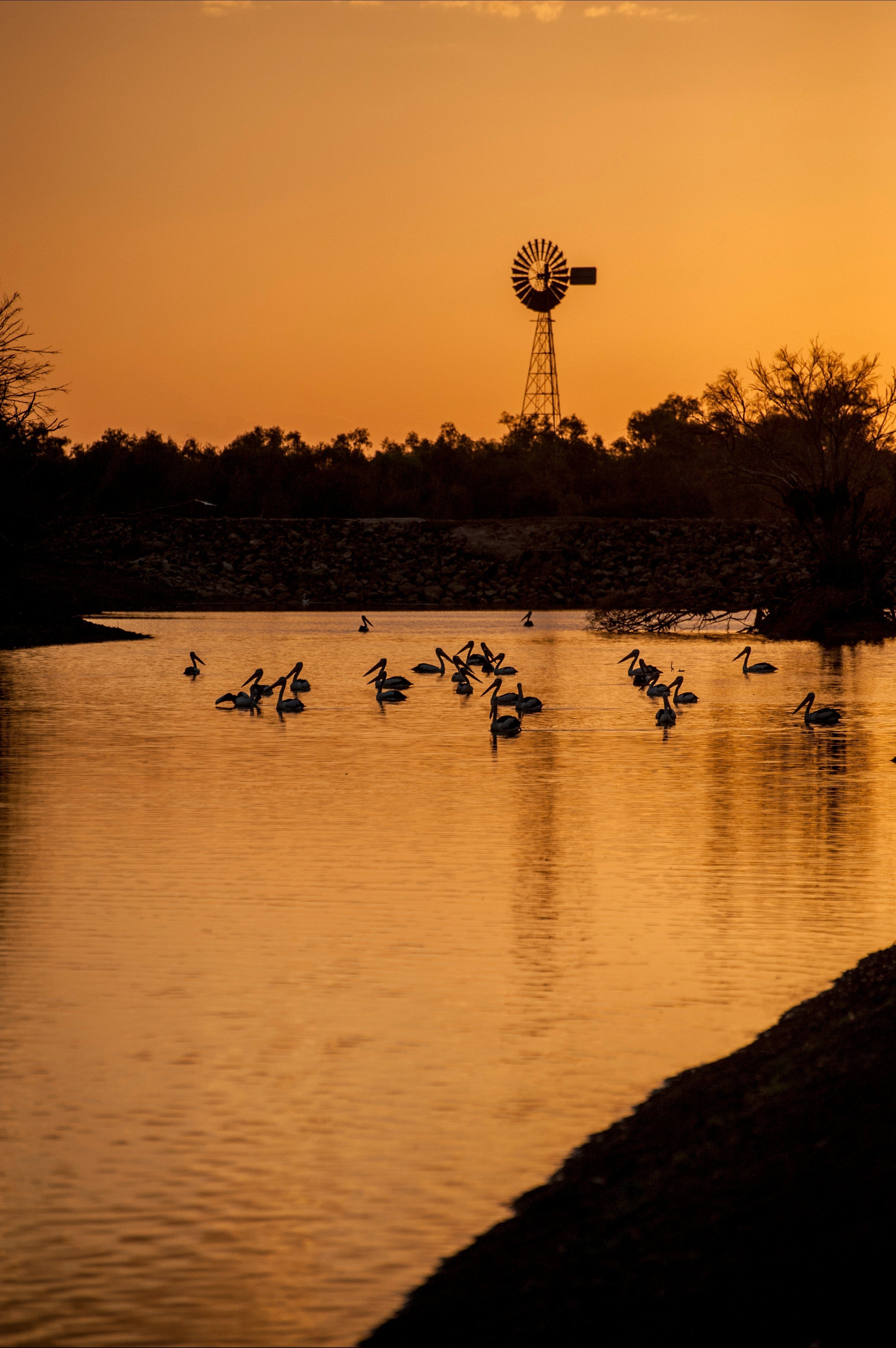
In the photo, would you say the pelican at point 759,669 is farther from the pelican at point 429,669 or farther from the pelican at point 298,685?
the pelican at point 298,685

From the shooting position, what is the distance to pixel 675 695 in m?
29.5

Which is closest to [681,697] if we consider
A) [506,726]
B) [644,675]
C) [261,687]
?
[644,675]

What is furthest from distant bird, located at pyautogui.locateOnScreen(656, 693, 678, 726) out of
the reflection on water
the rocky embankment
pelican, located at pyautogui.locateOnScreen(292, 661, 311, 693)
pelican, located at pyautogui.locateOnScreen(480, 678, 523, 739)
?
the rocky embankment

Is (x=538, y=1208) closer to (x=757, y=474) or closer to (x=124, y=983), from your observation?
(x=124, y=983)

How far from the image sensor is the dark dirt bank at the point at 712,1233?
16.7ft

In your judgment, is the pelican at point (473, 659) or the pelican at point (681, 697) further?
the pelican at point (473, 659)

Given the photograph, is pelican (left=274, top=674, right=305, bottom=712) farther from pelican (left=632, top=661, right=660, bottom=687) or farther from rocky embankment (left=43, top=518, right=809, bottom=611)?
rocky embankment (left=43, top=518, right=809, bottom=611)

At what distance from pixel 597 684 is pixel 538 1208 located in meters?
28.0

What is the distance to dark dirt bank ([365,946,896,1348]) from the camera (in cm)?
509

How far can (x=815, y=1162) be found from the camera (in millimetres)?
6039

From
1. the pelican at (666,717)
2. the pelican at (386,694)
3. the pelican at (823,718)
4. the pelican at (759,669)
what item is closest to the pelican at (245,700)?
the pelican at (386,694)

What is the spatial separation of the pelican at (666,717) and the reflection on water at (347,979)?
2.97 meters

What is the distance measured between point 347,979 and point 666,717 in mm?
16510

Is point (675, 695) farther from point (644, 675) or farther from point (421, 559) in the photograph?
point (421, 559)
